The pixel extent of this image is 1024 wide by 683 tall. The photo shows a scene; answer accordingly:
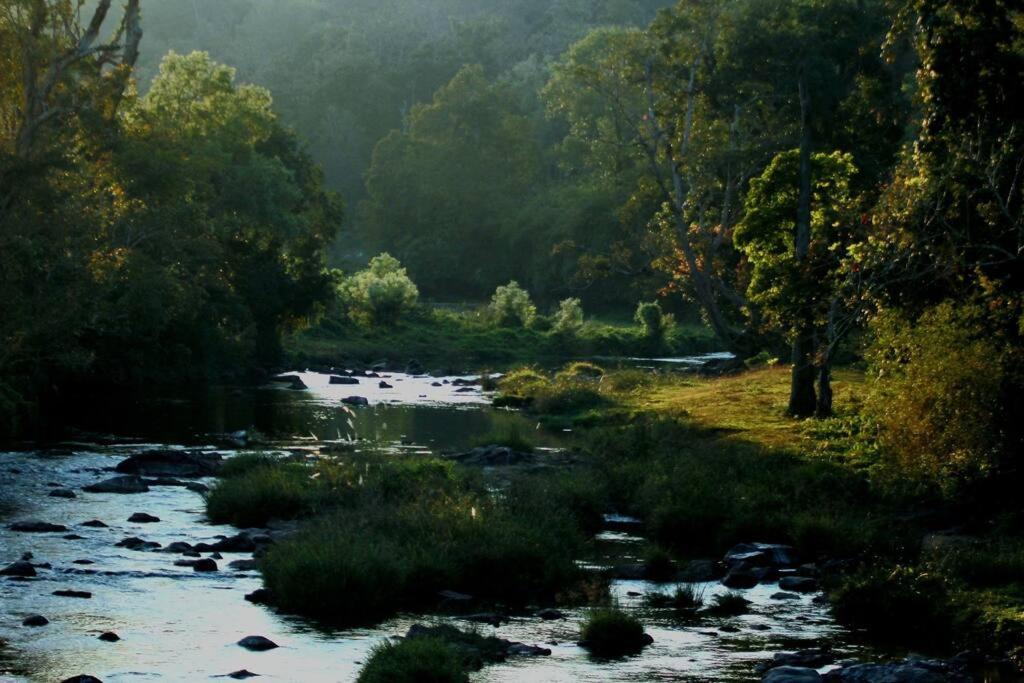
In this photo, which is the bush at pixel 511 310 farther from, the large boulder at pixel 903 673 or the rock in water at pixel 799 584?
the large boulder at pixel 903 673

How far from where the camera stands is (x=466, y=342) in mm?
85062

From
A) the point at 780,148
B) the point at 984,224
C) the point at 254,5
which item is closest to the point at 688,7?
the point at 780,148

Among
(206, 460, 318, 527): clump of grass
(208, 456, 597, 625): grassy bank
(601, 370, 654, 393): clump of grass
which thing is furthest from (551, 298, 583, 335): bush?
(206, 460, 318, 527): clump of grass

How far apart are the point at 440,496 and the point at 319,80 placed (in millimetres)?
127641

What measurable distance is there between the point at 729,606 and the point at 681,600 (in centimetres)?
76

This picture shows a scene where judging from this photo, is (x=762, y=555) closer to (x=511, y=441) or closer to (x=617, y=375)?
(x=511, y=441)

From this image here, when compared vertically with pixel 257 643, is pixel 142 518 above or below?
above

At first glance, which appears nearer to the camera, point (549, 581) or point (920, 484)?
point (549, 581)

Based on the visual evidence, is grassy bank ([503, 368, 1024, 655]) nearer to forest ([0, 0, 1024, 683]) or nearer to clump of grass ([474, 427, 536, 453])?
forest ([0, 0, 1024, 683])

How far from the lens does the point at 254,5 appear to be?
550 ft

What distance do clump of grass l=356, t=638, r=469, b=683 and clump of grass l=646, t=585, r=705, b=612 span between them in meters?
5.36

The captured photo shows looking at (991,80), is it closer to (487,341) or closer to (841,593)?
(841,593)

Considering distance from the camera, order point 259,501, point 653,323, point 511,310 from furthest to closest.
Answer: point 511,310, point 653,323, point 259,501

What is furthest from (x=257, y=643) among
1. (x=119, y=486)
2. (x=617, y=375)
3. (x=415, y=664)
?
(x=617, y=375)
